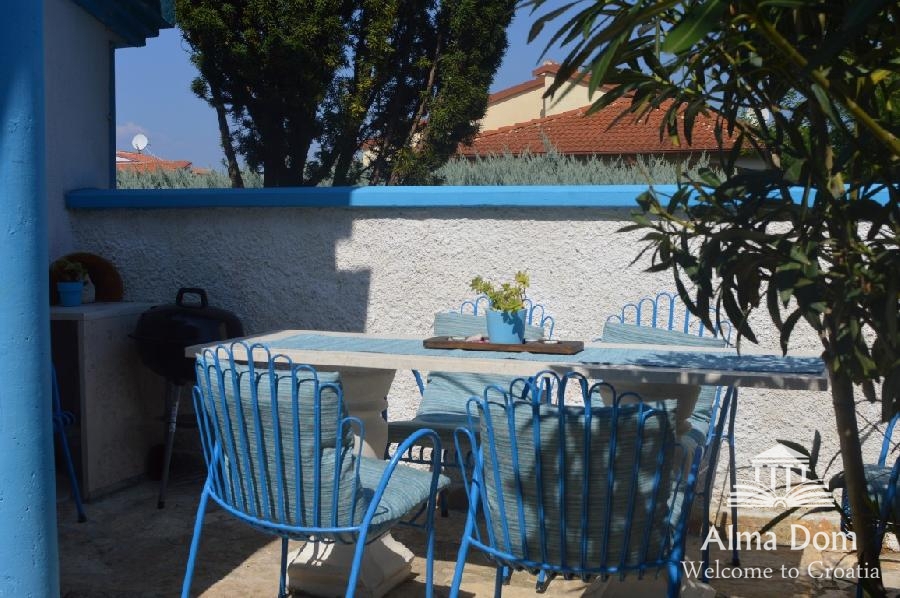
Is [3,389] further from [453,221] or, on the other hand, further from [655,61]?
[453,221]

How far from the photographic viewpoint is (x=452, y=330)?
4.52m

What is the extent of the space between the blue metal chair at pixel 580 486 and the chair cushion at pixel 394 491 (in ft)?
1.16

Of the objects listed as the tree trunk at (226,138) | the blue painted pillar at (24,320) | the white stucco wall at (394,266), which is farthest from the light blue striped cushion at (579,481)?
the tree trunk at (226,138)

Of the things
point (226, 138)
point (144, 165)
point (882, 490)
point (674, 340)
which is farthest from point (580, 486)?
point (144, 165)

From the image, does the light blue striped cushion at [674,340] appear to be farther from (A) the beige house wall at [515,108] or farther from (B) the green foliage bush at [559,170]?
(A) the beige house wall at [515,108]

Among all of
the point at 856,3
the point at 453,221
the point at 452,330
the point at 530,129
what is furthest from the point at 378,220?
the point at 530,129

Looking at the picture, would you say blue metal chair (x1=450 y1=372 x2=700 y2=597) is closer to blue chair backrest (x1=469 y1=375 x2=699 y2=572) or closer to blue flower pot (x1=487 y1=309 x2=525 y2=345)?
blue chair backrest (x1=469 y1=375 x2=699 y2=572)

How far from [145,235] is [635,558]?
3.74m

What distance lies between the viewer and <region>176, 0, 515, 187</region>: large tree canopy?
8703 millimetres

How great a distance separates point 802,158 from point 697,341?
2.47 m

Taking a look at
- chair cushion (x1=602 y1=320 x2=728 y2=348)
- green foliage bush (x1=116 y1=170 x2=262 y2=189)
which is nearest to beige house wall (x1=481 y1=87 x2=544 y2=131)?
green foliage bush (x1=116 y1=170 x2=262 y2=189)

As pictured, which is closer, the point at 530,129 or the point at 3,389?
the point at 3,389

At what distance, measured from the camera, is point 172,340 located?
469 centimetres

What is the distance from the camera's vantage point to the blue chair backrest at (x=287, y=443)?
277 centimetres
